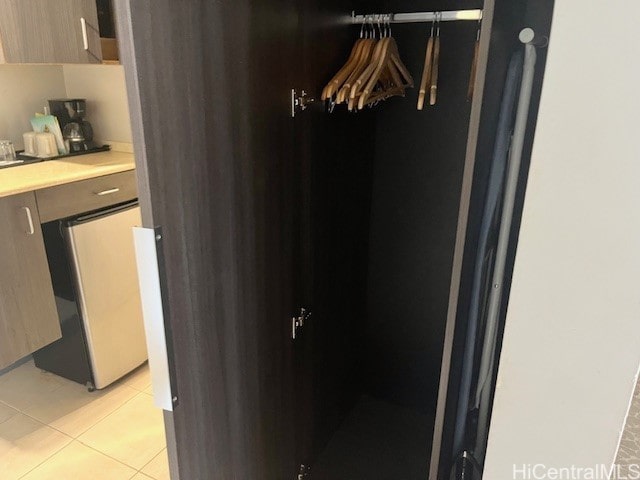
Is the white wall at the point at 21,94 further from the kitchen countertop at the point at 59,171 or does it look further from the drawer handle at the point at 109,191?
the drawer handle at the point at 109,191

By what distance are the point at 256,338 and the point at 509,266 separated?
2.00 ft

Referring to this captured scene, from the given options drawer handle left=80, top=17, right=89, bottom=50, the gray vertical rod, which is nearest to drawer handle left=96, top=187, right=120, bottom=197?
drawer handle left=80, top=17, right=89, bottom=50

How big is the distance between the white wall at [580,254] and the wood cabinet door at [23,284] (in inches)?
73.9

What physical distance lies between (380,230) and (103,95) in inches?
69.7

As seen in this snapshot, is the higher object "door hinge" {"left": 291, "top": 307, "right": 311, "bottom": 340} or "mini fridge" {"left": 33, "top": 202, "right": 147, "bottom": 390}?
"door hinge" {"left": 291, "top": 307, "right": 311, "bottom": 340}

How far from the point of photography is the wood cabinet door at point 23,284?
1823 millimetres

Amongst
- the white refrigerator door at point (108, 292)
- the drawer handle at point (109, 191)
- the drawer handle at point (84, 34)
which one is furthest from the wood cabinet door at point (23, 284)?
the drawer handle at point (84, 34)

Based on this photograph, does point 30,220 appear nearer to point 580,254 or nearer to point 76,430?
point 76,430

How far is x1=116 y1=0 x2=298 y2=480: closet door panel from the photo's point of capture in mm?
751

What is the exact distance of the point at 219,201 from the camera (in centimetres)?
93

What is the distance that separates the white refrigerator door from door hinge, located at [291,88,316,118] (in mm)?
1276

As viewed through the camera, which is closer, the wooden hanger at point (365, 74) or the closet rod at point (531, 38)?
the closet rod at point (531, 38)

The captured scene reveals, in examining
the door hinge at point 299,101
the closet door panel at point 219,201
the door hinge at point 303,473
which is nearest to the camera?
the closet door panel at point 219,201

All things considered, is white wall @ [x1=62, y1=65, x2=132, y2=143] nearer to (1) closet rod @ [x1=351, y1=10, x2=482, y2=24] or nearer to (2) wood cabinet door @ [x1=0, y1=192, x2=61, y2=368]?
(2) wood cabinet door @ [x1=0, y1=192, x2=61, y2=368]
